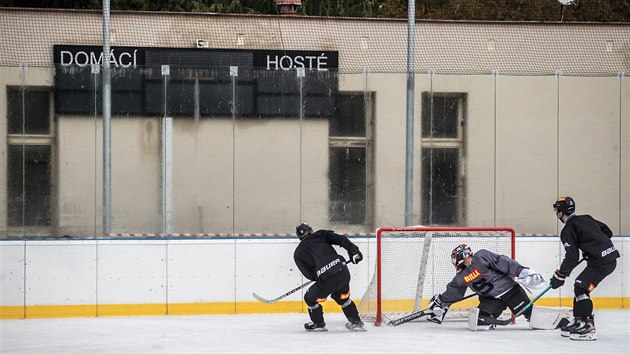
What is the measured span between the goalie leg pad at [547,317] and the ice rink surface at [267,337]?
73 millimetres

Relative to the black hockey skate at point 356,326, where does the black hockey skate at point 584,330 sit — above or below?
above

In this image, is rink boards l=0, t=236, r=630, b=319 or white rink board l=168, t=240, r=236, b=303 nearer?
rink boards l=0, t=236, r=630, b=319

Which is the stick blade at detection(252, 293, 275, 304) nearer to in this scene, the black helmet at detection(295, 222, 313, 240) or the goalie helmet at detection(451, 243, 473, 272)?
the black helmet at detection(295, 222, 313, 240)

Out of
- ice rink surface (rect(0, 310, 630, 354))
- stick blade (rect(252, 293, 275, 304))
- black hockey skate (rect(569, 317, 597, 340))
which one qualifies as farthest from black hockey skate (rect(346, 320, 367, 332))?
black hockey skate (rect(569, 317, 597, 340))

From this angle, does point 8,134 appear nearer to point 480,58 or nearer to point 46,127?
point 46,127

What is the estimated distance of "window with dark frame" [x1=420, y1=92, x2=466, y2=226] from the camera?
13.2 meters

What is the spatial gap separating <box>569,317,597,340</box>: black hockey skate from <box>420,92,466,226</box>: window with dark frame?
144 inches

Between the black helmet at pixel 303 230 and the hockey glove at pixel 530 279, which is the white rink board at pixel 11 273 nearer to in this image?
the black helmet at pixel 303 230

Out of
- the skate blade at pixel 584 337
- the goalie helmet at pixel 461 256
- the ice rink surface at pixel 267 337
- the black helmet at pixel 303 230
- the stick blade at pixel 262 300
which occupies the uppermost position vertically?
the black helmet at pixel 303 230

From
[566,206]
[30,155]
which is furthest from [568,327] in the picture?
[30,155]

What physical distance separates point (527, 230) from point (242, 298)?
348 cm

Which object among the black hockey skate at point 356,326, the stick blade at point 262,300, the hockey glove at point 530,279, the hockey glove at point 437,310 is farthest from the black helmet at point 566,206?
the stick blade at point 262,300

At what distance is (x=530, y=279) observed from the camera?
995 centimetres

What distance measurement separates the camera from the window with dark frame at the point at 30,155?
491 inches
